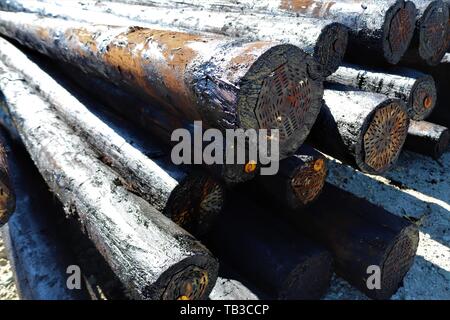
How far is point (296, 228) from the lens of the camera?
3.52 m

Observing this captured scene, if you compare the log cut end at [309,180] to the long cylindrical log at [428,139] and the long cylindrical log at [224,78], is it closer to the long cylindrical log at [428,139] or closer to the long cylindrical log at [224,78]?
the long cylindrical log at [224,78]

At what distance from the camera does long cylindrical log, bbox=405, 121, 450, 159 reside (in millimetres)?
5059

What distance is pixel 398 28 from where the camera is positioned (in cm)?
367

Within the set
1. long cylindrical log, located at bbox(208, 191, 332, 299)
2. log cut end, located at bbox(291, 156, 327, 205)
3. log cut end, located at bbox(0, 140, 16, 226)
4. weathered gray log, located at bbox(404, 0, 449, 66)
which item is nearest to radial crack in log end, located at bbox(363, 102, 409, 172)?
log cut end, located at bbox(291, 156, 327, 205)

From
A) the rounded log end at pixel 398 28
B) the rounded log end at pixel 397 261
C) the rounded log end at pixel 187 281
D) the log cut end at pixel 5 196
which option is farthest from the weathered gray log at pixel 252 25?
the log cut end at pixel 5 196

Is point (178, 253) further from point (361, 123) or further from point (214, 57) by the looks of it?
point (361, 123)

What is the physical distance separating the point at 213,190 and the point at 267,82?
3.80 ft

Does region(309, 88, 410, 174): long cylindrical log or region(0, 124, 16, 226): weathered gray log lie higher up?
region(309, 88, 410, 174): long cylindrical log

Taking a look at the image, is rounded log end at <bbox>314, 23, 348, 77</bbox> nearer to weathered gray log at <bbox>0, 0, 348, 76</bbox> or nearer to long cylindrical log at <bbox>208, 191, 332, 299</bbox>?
weathered gray log at <bbox>0, 0, 348, 76</bbox>

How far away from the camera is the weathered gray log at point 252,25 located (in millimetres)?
3238

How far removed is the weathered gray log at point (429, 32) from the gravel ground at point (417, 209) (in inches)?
56.4

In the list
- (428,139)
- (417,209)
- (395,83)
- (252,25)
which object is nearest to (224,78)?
(252,25)

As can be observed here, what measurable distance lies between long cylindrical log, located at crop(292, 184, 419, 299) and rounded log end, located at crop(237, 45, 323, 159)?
1.14 m

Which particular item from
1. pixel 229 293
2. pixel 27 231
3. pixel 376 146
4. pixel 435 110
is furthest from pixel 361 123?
pixel 435 110
